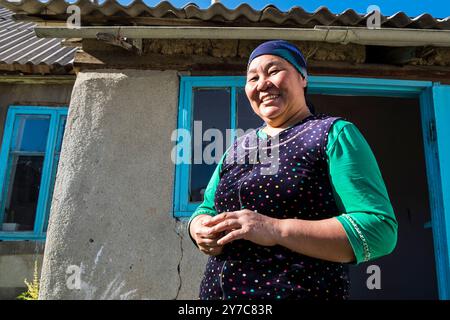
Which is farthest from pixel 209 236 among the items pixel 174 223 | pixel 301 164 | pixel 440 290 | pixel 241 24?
pixel 440 290

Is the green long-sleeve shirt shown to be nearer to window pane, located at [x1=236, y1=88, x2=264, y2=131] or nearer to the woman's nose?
the woman's nose

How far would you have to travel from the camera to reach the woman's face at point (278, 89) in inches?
54.6

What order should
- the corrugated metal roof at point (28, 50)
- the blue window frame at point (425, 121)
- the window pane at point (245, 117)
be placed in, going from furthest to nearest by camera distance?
the corrugated metal roof at point (28, 50), the window pane at point (245, 117), the blue window frame at point (425, 121)

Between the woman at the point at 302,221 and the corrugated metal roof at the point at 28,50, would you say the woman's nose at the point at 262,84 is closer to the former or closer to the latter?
the woman at the point at 302,221

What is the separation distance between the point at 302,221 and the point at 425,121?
3156 millimetres

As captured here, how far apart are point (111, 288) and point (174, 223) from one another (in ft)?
2.45

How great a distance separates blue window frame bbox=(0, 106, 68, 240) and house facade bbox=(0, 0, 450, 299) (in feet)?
6.70

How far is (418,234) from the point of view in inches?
230

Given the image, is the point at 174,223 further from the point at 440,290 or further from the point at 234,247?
the point at 440,290

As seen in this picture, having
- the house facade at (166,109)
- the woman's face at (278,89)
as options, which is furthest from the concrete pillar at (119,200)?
the woman's face at (278,89)

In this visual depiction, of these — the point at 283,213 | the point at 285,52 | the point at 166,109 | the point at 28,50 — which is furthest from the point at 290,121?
the point at 28,50

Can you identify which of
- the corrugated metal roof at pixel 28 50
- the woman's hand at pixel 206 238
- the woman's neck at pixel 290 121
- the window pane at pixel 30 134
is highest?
the corrugated metal roof at pixel 28 50

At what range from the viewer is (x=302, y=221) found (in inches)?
43.4

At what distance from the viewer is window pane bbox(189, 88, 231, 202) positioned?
3.48m
